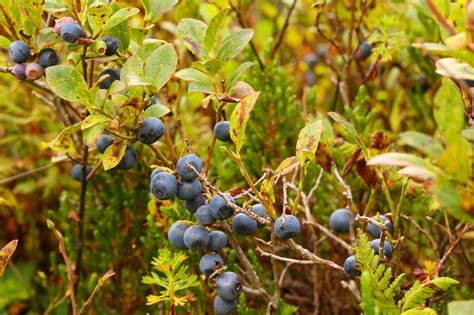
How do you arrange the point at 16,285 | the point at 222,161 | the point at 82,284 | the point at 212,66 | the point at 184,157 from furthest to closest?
the point at 16,285, the point at 222,161, the point at 82,284, the point at 212,66, the point at 184,157

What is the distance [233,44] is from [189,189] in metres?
0.32

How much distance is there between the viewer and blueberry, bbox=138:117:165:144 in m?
1.02

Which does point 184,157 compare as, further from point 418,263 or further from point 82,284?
point 418,263

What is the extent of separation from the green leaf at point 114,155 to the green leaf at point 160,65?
0.40 ft

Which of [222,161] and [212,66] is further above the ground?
[212,66]

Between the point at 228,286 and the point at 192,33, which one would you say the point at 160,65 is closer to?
the point at 192,33

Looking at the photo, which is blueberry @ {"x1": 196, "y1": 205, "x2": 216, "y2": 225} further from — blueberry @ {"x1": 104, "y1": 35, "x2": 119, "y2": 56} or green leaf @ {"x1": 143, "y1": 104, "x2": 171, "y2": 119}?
blueberry @ {"x1": 104, "y1": 35, "x2": 119, "y2": 56}

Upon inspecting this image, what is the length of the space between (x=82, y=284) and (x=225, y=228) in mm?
600

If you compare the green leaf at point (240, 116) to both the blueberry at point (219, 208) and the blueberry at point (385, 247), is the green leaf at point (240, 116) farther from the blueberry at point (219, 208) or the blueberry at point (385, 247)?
the blueberry at point (385, 247)

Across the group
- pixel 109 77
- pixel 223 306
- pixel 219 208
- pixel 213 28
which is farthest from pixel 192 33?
pixel 223 306

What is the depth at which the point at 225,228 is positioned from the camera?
1.09 meters

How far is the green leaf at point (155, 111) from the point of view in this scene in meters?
1.02

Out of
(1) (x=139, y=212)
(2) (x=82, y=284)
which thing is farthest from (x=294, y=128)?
(2) (x=82, y=284)

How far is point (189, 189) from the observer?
1018 millimetres
